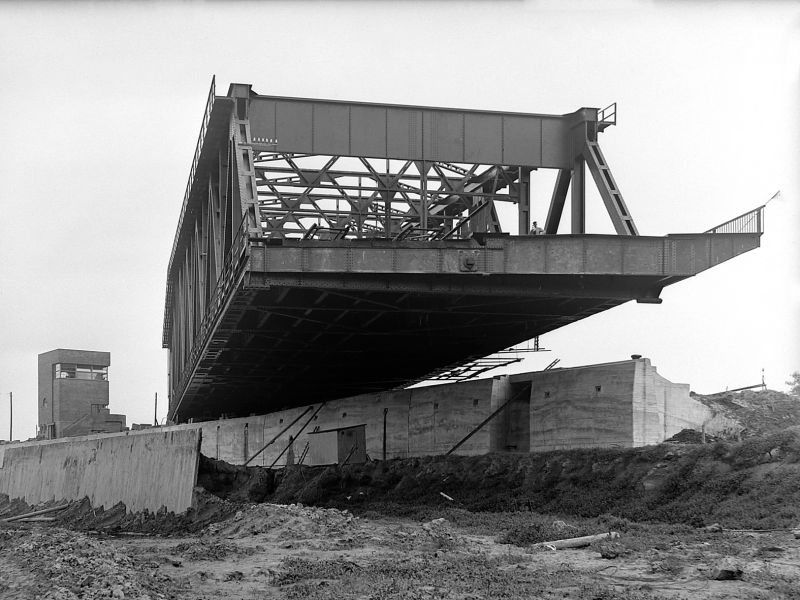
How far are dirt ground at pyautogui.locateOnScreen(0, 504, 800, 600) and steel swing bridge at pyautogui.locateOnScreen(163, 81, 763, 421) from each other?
6295 millimetres

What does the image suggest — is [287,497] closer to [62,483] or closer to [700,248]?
[62,483]

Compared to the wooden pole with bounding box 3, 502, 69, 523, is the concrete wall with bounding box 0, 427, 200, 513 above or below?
above

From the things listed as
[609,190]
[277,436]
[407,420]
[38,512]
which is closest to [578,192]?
[609,190]

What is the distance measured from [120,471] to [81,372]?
197 ft

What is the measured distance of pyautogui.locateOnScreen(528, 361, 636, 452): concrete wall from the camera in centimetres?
2892

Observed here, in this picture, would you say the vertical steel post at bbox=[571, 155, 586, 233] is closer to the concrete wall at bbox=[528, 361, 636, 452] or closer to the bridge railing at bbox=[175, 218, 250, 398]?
the concrete wall at bbox=[528, 361, 636, 452]

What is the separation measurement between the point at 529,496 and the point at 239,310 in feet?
33.0

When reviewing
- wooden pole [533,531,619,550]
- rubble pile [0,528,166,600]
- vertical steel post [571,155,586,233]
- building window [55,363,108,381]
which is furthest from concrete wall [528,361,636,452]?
building window [55,363,108,381]

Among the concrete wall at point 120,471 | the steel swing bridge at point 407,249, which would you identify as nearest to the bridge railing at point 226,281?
the steel swing bridge at point 407,249

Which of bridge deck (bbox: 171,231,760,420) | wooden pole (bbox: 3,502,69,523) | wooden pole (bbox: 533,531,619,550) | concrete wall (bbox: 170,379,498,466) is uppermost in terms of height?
A: bridge deck (bbox: 171,231,760,420)

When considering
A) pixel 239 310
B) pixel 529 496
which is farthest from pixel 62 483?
pixel 529 496

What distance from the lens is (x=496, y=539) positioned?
22391 mm

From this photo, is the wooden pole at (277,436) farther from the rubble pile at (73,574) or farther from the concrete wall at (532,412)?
the rubble pile at (73,574)

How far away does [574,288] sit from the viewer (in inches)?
1137
